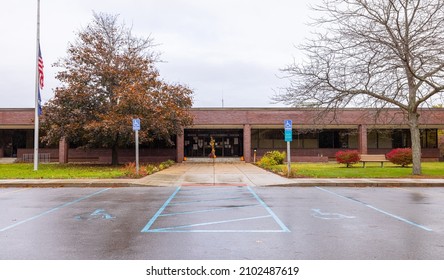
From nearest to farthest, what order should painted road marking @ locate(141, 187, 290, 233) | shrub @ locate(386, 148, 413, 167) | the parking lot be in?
1. the parking lot
2. painted road marking @ locate(141, 187, 290, 233)
3. shrub @ locate(386, 148, 413, 167)

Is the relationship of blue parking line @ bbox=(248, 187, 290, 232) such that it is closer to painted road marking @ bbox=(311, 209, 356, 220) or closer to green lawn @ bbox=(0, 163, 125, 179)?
painted road marking @ bbox=(311, 209, 356, 220)

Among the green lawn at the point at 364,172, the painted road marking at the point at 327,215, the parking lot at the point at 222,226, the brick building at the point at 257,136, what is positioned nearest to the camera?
the parking lot at the point at 222,226

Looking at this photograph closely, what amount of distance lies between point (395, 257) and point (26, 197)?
11.6 meters

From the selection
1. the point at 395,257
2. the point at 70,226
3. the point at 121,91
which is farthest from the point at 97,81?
the point at 395,257

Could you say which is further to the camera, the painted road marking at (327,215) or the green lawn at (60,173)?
the green lawn at (60,173)

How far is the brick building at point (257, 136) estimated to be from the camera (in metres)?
37.6

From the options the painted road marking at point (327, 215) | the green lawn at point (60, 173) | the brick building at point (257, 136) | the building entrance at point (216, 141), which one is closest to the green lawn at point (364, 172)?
the green lawn at point (60, 173)

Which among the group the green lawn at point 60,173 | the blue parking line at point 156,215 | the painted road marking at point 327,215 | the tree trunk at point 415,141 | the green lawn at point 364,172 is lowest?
the painted road marking at point 327,215

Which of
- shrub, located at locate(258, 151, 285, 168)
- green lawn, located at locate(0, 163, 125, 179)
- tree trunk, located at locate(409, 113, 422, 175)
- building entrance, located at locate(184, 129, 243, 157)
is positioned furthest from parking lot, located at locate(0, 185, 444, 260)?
building entrance, located at locate(184, 129, 243, 157)

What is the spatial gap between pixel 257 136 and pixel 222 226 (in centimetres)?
3246

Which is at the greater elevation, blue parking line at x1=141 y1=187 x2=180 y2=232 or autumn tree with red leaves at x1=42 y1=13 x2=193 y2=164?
autumn tree with red leaves at x1=42 y1=13 x2=193 y2=164

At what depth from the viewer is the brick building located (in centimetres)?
3756

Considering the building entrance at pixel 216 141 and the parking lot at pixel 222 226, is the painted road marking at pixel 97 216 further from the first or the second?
the building entrance at pixel 216 141

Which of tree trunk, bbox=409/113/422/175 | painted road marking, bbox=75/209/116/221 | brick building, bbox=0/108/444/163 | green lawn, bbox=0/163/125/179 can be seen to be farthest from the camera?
brick building, bbox=0/108/444/163
